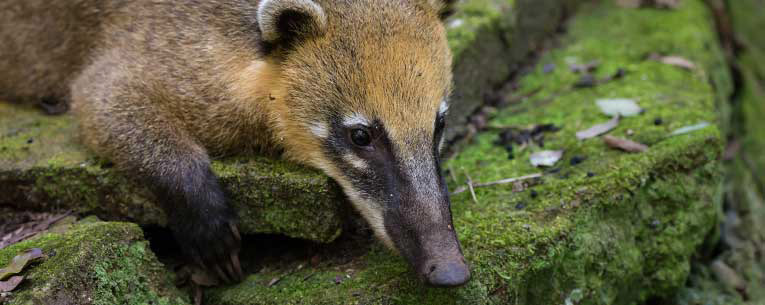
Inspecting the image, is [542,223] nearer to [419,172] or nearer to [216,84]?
[419,172]

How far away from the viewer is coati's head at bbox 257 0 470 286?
4.10m

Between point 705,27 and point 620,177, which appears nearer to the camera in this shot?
point 620,177

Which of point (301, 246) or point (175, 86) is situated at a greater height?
point (175, 86)

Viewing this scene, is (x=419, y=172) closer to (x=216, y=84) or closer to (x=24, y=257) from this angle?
(x=216, y=84)

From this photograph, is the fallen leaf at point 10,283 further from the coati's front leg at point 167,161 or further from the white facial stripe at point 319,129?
the white facial stripe at point 319,129

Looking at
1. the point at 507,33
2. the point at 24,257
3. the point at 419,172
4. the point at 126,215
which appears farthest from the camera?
the point at 507,33

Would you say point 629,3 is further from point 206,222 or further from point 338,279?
point 206,222

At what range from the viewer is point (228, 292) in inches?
175

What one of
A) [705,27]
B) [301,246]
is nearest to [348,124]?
[301,246]

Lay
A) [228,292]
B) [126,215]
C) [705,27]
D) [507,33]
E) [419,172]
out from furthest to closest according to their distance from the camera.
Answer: [705,27] → [507,33] → [126,215] → [228,292] → [419,172]

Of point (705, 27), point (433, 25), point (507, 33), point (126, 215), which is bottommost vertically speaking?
point (705, 27)

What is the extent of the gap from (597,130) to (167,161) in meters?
3.32

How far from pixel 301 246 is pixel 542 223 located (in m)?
1.58

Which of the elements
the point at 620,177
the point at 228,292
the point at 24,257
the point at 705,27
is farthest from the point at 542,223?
the point at 705,27
